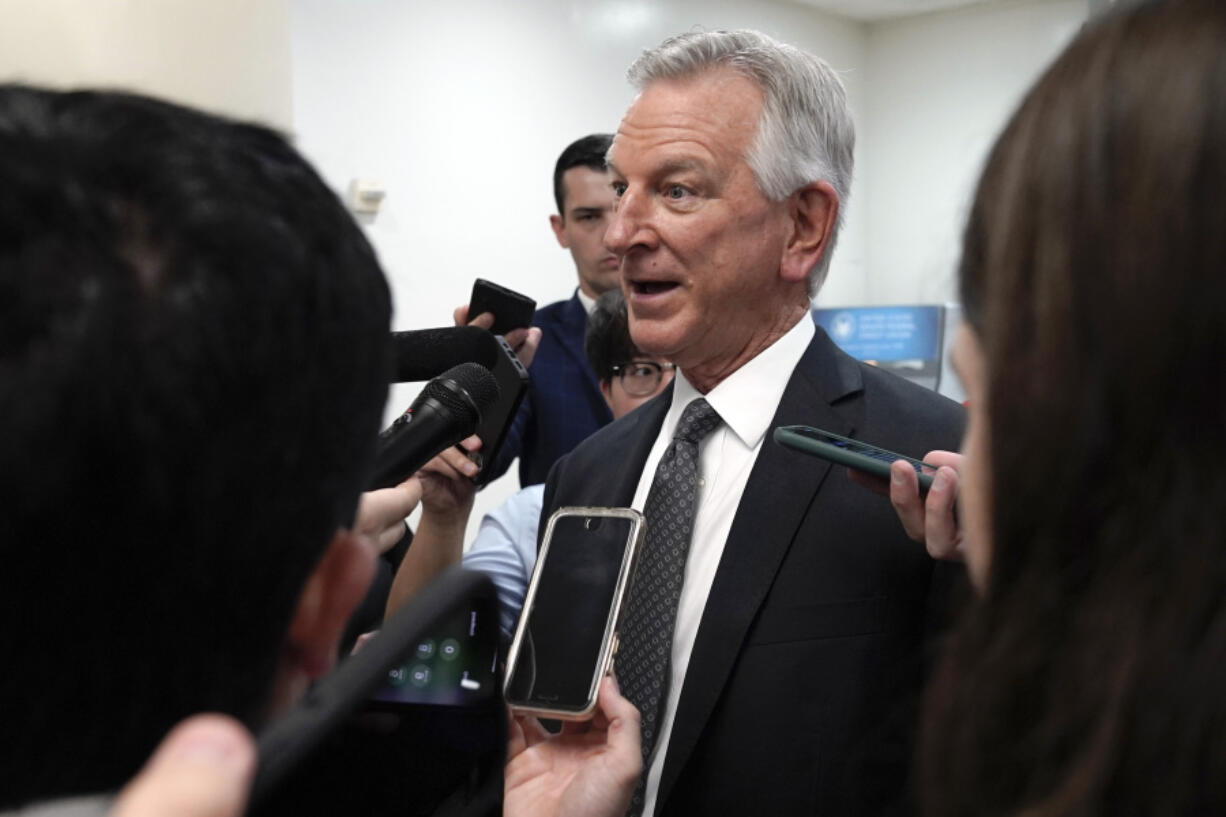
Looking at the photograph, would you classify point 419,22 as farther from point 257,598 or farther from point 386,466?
point 257,598

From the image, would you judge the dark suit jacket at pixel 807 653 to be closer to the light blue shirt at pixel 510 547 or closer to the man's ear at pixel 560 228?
the light blue shirt at pixel 510 547

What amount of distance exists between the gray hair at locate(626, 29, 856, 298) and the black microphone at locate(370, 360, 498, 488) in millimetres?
541

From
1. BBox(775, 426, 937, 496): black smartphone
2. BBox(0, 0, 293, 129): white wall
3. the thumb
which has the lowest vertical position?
BBox(775, 426, 937, 496): black smartphone

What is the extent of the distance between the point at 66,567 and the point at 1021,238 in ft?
1.37

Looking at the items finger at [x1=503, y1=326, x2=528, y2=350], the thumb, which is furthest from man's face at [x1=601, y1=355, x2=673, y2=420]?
the thumb

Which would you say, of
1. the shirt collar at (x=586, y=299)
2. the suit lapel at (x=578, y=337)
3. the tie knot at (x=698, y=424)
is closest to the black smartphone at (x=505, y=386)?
the tie knot at (x=698, y=424)

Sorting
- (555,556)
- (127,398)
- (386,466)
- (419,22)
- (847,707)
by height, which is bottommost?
(847,707)

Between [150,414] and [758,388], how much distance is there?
39.8 inches

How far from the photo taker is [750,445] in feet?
4.36

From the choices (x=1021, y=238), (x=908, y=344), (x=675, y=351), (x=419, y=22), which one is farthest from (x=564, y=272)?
(x=1021, y=238)

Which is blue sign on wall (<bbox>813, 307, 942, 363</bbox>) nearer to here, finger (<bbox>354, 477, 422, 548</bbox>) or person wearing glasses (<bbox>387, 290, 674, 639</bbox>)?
person wearing glasses (<bbox>387, 290, 674, 639</bbox>)

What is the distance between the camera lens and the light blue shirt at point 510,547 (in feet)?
5.81

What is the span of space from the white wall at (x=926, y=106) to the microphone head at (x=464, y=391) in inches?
235

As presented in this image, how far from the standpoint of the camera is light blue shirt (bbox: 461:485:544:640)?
177 centimetres
